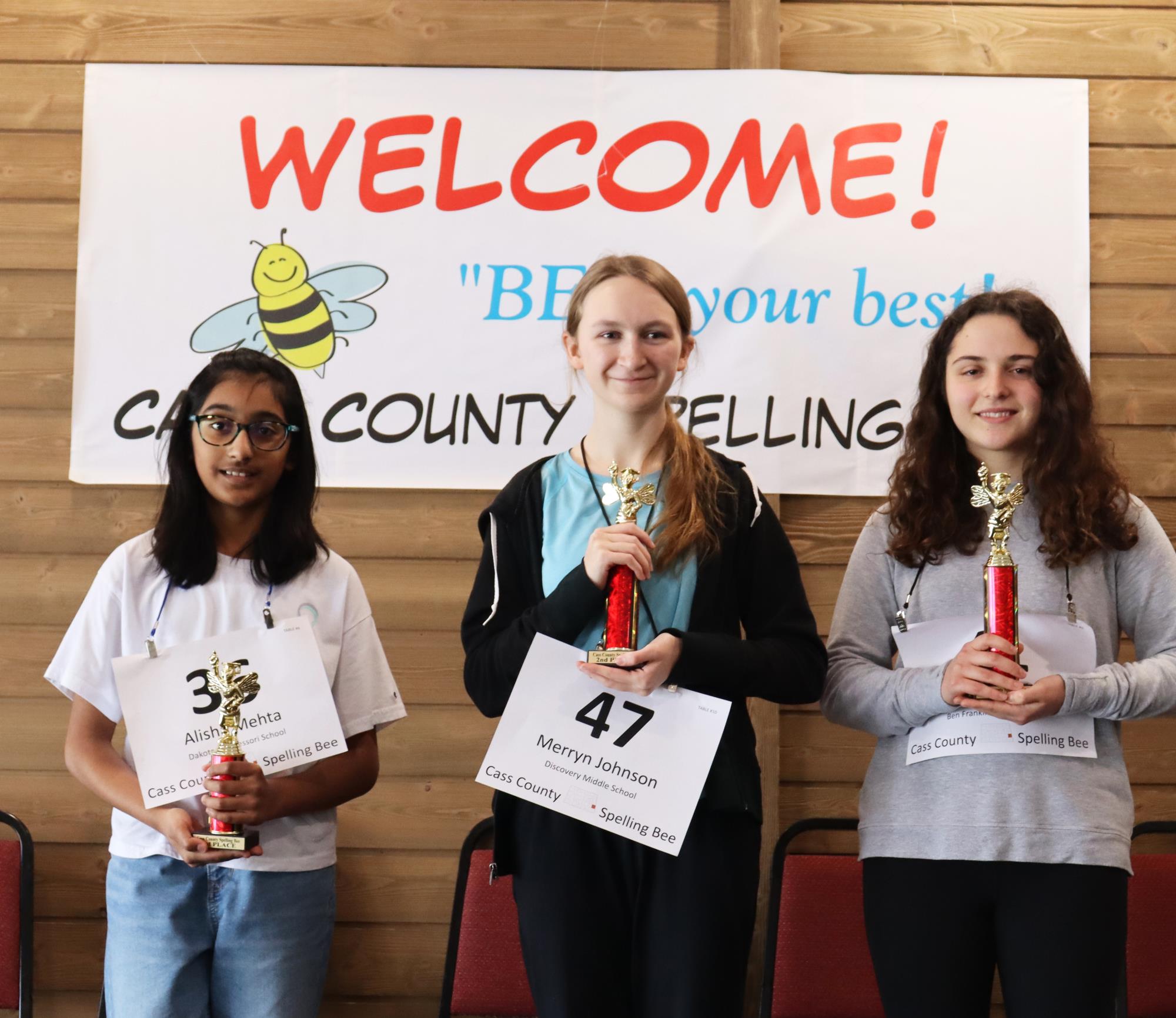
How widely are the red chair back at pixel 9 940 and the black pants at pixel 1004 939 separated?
77.8 inches

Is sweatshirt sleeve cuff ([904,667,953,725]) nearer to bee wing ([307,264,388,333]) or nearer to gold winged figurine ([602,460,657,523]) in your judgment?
gold winged figurine ([602,460,657,523])

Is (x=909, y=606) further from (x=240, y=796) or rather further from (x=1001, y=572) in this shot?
(x=240, y=796)

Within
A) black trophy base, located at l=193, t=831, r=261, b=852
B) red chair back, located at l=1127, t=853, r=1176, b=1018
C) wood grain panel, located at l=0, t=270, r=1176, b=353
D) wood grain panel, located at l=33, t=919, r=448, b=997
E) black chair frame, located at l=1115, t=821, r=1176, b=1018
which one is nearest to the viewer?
black trophy base, located at l=193, t=831, r=261, b=852

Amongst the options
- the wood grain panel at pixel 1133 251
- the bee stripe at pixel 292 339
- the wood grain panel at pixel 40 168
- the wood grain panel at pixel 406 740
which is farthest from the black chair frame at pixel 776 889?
the wood grain panel at pixel 40 168

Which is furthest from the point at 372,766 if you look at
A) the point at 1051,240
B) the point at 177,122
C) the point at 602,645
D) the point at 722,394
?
the point at 1051,240

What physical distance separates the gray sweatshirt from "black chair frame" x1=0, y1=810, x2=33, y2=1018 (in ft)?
6.10

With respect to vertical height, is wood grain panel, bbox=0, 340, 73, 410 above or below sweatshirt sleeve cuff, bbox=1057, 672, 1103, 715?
above

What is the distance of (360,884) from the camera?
2.80 m

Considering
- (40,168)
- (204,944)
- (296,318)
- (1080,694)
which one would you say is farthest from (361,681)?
(40,168)

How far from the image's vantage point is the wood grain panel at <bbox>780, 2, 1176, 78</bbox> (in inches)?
115

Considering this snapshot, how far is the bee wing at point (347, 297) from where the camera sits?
285cm

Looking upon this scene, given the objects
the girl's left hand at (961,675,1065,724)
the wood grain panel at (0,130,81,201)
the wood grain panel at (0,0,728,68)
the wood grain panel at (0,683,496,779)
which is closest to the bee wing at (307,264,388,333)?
the wood grain panel at (0,0,728,68)

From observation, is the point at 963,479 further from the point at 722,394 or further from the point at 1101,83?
the point at 1101,83

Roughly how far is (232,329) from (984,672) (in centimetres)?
203
